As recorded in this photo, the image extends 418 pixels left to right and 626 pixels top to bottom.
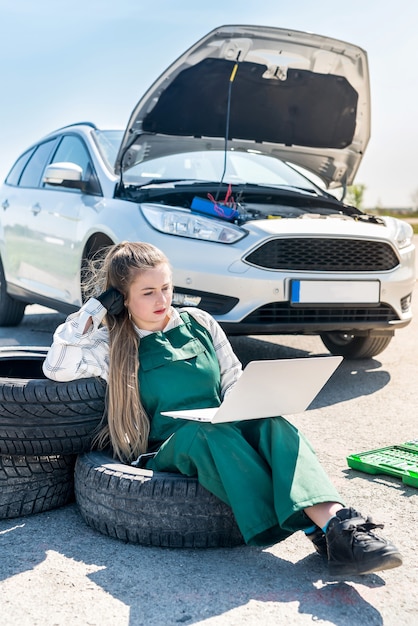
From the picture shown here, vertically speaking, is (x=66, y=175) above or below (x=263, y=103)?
below

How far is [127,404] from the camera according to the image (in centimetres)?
299

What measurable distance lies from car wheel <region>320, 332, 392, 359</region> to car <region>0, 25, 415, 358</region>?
0.04 feet

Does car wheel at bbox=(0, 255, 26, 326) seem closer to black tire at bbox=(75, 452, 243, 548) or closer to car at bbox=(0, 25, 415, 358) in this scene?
car at bbox=(0, 25, 415, 358)

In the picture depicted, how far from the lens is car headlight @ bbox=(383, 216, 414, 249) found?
5609mm

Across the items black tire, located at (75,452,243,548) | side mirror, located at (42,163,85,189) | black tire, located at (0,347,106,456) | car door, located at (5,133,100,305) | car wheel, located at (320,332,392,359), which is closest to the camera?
black tire, located at (75,452,243,548)

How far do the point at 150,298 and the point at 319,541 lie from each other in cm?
108

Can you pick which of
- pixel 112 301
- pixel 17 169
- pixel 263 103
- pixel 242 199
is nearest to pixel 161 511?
pixel 112 301

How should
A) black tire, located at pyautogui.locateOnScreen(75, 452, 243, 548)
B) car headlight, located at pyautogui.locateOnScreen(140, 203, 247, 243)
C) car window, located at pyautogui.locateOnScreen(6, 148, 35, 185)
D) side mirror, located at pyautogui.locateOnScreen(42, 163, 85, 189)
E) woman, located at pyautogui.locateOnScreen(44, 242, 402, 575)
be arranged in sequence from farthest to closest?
1. car window, located at pyautogui.locateOnScreen(6, 148, 35, 185)
2. side mirror, located at pyautogui.locateOnScreen(42, 163, 85, 189)
3. car headlight, located at pyautogui.locateOnScreen(140, 203, 247, 243)
4. black tire, located at pyautogui.locateOnScreen(75, 452, 243, 548)
5. woman, located at pyautogui.locateOnScreen(44, 242, 402, 575)

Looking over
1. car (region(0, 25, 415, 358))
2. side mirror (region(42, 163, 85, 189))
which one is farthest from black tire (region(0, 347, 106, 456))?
side mirror (region(42, 163, 85, 189))

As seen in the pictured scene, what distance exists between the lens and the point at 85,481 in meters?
2.89

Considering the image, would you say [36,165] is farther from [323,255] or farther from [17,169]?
[323,255]

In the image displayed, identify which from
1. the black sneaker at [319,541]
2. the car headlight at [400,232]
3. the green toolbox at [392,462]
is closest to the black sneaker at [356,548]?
the black sneaker at [319,541]

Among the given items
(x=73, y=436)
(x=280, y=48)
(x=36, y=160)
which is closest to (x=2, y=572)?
(x=73, y=436)

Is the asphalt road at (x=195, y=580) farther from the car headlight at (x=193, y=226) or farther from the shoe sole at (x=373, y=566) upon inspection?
the car headlight at (x=193, y=226)
